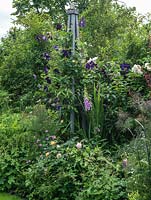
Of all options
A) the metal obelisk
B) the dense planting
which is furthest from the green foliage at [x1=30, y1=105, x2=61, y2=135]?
the metal obelisk

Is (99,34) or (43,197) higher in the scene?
(99,34)

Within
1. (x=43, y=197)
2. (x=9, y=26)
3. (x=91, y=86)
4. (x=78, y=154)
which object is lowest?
(x=43, y=197)

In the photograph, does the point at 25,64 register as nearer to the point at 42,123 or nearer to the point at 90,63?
the point at 90,63

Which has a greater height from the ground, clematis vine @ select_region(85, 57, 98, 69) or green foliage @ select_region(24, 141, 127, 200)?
clematis vine @ select_region(85, 57, 98, 69)

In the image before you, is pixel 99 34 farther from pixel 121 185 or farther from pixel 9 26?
pixel 121 185

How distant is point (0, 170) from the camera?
4.46 m

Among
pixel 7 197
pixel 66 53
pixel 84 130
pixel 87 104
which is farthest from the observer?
pixel 66 53

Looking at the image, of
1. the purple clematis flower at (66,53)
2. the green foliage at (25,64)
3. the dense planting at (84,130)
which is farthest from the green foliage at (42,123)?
the green foliage at (25,64)

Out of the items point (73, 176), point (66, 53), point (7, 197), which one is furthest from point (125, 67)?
point (7, 197)

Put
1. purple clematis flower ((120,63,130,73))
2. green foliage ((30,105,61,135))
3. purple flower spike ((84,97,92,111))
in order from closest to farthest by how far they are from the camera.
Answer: purple flower spike ((84,97,92,111)) → green foliage ((30,105,61,135)) → purple clematis flower ((120,63,130,73))

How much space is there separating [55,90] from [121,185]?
68.1 inches

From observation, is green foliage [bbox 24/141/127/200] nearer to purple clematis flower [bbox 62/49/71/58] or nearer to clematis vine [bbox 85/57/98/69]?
clematis vine [bbox 85/57/98/69]

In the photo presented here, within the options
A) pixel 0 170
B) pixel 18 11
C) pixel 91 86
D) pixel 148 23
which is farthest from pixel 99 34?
pixel 18 11

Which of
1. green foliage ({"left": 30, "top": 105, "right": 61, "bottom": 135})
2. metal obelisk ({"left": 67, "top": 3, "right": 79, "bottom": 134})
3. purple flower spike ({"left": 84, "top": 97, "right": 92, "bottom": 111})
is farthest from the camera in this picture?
metal obelisk ({"left": 67, "top": 3, "right": 79, "bottom": 134})
